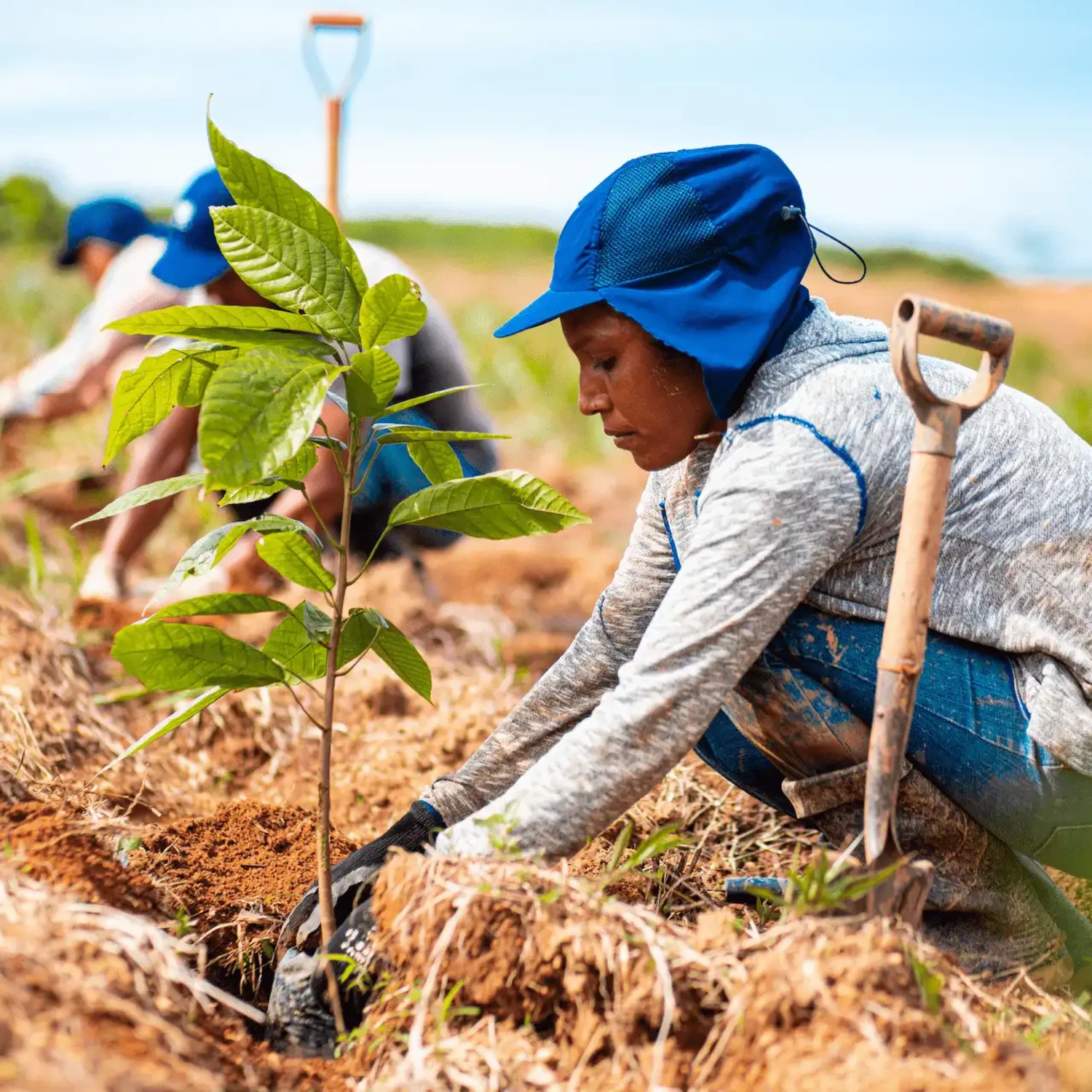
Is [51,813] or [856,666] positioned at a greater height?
[856,666]

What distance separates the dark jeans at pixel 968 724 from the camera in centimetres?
156

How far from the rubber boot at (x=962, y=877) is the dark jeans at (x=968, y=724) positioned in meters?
0.04

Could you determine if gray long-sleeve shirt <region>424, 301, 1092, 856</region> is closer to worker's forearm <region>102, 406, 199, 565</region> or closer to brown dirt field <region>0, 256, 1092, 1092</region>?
brown dirt field <region>0, 256, 1092, 1092</region>

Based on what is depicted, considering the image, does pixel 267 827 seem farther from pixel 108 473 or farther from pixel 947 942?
pixel 108 473

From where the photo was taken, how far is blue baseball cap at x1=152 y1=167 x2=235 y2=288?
286 cm

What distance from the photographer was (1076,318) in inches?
776

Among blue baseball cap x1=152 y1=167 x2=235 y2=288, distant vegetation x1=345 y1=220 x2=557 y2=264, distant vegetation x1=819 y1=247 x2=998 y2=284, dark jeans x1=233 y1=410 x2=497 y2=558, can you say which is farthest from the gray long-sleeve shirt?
distant vegetation x1=819 y1=247 x2=998 y2=284

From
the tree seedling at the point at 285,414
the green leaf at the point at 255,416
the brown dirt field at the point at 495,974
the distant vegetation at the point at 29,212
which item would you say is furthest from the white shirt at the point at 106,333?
the distant vegetation at the point at 29,212

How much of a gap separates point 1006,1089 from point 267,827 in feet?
4.01

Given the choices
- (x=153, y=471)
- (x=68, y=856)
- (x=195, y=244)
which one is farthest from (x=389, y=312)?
(x=153, y=471)

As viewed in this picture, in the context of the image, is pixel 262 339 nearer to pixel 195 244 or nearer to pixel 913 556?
pixel 913 556

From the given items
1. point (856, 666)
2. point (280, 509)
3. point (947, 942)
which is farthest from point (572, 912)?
point (280, 509)

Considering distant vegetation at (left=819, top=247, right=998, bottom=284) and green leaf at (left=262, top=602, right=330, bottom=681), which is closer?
green leaf at (left=262, top=602, right=330, bottom=681)

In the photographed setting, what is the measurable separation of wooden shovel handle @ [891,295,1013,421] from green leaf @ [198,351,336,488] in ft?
1.98
